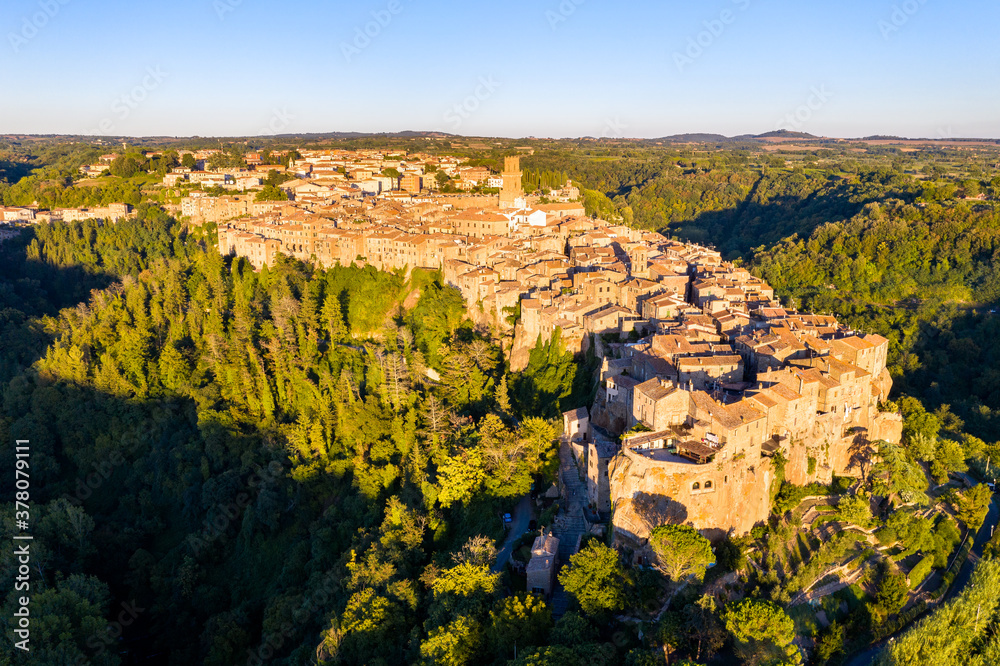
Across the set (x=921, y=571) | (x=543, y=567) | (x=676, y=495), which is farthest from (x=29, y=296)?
(x=921, y=571)

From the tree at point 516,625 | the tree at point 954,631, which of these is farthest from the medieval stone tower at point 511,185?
the tree at point 954,631

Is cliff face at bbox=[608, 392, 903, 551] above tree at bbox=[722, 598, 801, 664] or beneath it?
above

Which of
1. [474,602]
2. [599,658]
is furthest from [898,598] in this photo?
[474,602]

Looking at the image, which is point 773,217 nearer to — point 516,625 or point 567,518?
point 567,518

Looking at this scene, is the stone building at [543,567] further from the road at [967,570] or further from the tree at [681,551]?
the road at [967,570]

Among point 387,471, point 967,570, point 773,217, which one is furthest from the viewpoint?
point 773,217

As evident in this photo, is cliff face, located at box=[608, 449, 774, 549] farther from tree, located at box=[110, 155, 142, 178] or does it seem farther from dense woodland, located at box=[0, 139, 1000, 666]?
tree, located at box=[110, 155, 142, 178]

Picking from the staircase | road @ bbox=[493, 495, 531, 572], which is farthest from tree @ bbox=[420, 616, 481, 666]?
road @ bbox=[493, 495, 531, 572]
